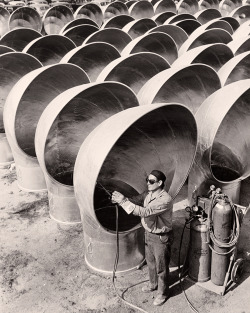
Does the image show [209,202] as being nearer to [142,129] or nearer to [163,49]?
[142,129]

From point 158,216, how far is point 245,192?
3.40 meters

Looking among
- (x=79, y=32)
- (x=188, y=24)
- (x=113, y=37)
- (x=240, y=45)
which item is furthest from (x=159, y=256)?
(x=188, y=24)

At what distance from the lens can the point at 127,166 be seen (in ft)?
19.5

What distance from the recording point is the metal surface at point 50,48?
1123 centimetres

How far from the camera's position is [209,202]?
5184 mm

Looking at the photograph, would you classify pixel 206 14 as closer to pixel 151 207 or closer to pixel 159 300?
pixel 151 207

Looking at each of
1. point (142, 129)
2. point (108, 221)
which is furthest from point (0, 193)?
point (142, 129)

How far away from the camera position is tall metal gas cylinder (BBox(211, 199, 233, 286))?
4812 millimetres

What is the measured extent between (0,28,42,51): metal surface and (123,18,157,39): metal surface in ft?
10.1

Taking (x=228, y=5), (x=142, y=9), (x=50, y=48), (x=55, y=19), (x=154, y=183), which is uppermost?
(x=154, y=183)

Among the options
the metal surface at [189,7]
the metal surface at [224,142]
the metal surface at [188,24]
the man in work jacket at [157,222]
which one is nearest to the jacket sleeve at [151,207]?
the man in work jacket at [157,222]

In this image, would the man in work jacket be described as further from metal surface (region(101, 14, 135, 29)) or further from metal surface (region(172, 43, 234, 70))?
metal surface (region(101, 14, 135, 29))

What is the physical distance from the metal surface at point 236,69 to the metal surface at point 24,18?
10.4m

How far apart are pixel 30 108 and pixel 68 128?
1371 millimetres
